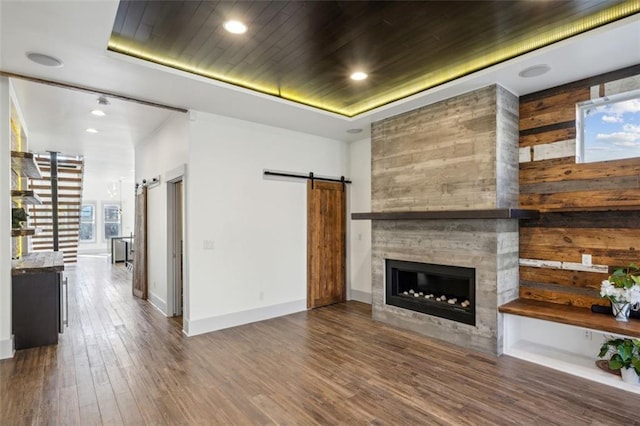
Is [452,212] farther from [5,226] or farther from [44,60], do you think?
[5,226]

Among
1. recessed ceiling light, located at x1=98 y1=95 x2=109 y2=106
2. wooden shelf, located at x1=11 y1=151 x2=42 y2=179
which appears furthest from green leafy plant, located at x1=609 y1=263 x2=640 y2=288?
wooden shelf, located at x1=11 y1=151 x2=42 y2=179

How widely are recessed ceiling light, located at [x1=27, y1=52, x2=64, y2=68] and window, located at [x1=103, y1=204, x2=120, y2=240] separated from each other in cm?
1291

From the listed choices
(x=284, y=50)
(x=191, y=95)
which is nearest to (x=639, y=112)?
(x=284, y=50)

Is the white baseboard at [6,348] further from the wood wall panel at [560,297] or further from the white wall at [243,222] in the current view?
the wood wall panel at [560,297]

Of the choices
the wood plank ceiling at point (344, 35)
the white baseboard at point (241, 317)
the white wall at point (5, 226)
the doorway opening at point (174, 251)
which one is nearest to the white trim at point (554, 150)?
the wood plank ceiling at point (344, 35)

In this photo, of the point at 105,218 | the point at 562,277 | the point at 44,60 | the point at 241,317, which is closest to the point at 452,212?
the point at 562,277

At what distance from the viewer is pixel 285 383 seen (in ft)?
9.75

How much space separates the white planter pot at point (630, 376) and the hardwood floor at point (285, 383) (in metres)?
0.13

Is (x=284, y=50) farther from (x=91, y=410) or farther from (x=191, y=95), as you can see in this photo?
(x=91, y=410)

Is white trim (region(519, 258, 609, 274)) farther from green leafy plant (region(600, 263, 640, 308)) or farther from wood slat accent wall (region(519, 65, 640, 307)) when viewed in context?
green leafy plant (region(600, 263, 640, 308))

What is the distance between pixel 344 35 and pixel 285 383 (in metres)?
3.18

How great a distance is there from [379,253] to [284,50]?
2976 mm

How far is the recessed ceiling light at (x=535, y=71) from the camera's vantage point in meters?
3.13

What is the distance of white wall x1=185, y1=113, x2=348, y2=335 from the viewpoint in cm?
431
